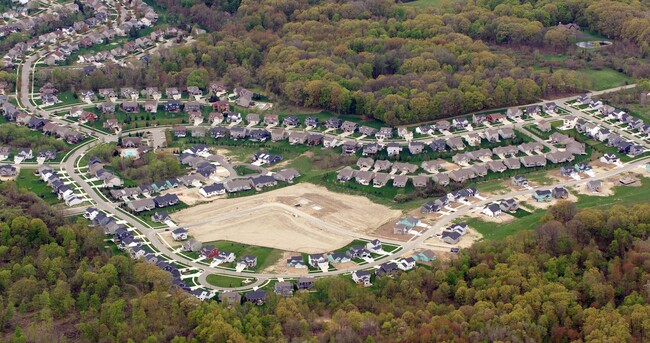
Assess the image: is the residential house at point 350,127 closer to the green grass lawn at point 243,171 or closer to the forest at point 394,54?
the forest at point 394,54

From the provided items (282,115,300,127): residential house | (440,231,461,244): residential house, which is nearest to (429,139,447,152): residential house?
(282,115,300,127): residential house

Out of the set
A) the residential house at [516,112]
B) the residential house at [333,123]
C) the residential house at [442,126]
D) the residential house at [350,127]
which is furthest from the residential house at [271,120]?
the residential house at [516,112]

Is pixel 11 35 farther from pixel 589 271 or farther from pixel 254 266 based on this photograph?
pixel 589 271

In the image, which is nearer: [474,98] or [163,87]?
[474,98]

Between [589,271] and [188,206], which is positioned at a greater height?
[589,271]

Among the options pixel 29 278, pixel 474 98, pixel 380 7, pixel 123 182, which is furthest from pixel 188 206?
pixel 380 7

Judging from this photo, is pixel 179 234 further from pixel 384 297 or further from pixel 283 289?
pixel 384 297

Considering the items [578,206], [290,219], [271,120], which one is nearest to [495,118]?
[578,206]
